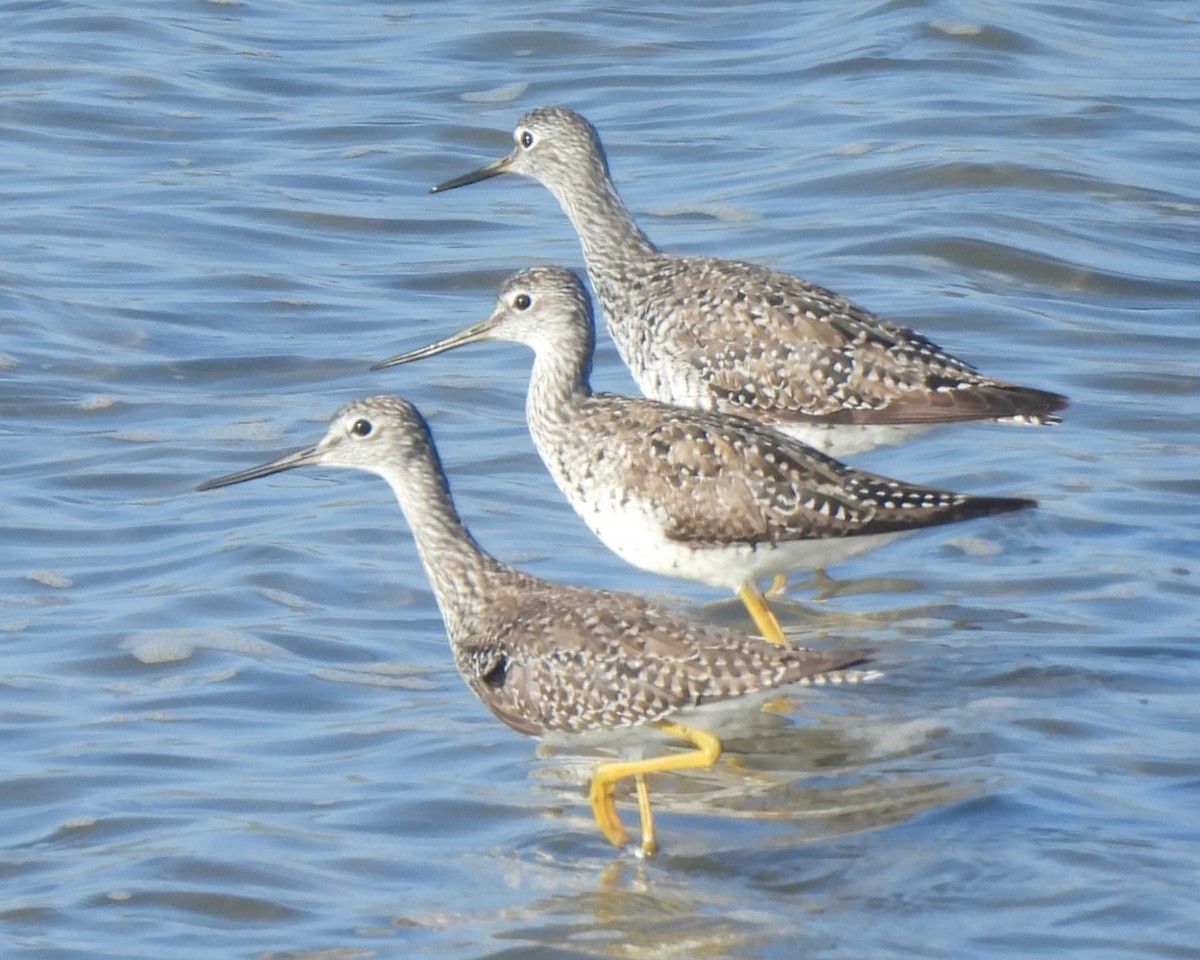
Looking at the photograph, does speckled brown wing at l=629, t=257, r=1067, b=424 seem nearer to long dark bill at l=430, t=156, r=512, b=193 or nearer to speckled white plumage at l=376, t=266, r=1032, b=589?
speckled white plumage at l=376, t=266, r=1032, b=589

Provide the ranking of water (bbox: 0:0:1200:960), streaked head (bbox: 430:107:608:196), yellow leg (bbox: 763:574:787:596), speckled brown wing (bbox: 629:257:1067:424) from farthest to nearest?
streaked head (bbox: 430:107:608:196) → yellow leg (bbox: 763:574:787:596) → speckled brown wing (bbox: 629:257:1067:424) → water (bbox: 0:0:1200:960)

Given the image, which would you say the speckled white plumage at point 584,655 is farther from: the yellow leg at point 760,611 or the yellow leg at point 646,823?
the yellow leg at point 760,611

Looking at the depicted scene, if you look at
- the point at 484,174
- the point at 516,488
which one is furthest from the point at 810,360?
the point at 484,174

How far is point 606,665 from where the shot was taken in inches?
299

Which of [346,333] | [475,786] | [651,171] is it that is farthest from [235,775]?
[651,171]

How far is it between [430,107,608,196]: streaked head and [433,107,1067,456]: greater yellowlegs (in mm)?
1260

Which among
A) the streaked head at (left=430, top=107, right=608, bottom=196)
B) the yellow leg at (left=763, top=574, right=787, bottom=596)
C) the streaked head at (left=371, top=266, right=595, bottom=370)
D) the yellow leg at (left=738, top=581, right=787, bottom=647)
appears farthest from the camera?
the streaked head at (left=430, top=107, right=608, bottom=196)

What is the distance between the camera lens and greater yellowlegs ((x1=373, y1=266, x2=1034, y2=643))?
898 centimetres

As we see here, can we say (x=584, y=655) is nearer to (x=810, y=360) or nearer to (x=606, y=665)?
(x=606, y=665)

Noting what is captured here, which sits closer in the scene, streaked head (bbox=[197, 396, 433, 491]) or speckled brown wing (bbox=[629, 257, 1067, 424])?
streaked head (bbox=[197, 396, 433, 491])

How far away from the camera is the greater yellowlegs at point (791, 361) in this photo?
394 inches

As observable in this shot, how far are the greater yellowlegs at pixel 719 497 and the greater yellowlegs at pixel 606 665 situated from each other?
888 mm

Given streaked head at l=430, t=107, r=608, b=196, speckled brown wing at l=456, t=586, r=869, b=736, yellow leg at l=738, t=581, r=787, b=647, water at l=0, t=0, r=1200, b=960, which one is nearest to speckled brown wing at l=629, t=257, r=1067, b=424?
water at l=0, t=0, r=1200, b=960

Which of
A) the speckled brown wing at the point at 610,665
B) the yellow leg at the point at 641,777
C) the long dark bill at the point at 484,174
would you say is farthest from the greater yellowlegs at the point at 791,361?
the yellow leg at the point at 641,777
